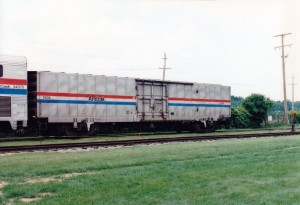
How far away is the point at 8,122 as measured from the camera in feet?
64.1

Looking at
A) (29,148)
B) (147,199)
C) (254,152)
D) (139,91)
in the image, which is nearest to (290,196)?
(147,199)

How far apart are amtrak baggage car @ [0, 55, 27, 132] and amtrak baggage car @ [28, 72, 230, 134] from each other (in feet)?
4.66

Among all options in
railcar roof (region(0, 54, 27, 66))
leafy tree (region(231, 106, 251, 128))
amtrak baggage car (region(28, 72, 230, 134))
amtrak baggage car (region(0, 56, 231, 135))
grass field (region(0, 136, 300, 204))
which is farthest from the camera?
leafy tree (region(231, 106, 251, 128))

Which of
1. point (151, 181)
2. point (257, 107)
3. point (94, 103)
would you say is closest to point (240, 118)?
point (257, 107)

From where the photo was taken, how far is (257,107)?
43.1 metres

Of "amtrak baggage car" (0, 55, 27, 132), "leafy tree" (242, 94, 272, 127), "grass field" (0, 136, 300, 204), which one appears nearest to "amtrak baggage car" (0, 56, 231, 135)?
"amtrak baggage car" (0, 55, 27, 132)

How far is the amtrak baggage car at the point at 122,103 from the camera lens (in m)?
22.0

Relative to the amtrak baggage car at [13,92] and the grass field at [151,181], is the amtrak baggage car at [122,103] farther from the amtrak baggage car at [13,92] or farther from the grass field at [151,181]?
the grass field at [151,181]

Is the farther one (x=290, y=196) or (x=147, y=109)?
(x=147, y=109)

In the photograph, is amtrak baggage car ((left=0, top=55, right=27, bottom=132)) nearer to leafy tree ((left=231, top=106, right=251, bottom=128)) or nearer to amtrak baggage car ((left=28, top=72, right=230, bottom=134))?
amtrak baggage car ((left=28, top=72, right=230, bottom=134))

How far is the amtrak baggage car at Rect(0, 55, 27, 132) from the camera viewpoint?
19156 millimetres

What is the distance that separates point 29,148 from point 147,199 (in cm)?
1023

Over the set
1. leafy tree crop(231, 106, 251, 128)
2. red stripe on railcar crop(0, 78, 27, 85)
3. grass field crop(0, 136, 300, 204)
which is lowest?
grass field crop(0, 136, 300, 204)

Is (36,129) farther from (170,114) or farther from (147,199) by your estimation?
(147,199)
